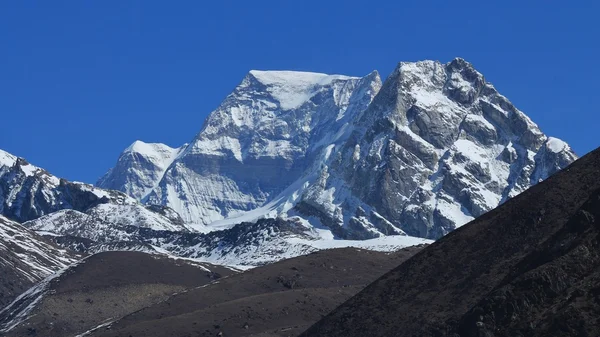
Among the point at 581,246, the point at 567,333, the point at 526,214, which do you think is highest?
the point at 526,214

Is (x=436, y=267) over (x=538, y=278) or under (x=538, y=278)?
over

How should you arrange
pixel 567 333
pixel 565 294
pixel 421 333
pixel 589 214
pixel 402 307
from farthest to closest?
pixel 402 307, pixel 421 333, pixel 589 214, pixel 565 294, pixel 567 333

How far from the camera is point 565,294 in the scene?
478ft

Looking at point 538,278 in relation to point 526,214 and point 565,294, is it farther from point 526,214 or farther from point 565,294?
point 526,214

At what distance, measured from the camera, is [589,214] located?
522 ft

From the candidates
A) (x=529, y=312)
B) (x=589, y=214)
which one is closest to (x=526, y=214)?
(x=589, y=214)

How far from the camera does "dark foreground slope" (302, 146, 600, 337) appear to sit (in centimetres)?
14412

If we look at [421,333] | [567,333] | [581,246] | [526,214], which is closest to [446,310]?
[421,333]

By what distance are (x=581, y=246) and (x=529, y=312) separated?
9561 mm

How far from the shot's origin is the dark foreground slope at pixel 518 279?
473ft

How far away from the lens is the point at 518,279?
156750 millimetres

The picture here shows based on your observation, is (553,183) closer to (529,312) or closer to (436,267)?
(436,267)

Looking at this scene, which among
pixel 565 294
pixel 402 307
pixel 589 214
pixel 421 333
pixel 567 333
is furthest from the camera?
pixel 402 307

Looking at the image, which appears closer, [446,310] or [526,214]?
[446,310]
